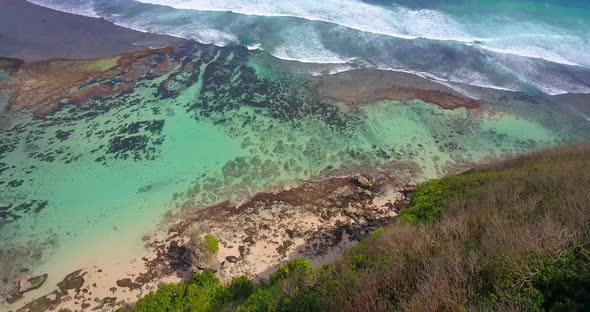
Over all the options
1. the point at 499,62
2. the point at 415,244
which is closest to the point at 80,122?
the point at 415,244

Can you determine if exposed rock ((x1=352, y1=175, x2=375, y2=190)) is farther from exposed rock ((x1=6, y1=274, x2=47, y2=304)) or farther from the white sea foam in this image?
the white sea foam

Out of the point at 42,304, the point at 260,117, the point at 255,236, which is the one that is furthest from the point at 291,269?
the point at 260,117

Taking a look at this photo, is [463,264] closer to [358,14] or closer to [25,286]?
[25,286]

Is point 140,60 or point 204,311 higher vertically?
point 140,60

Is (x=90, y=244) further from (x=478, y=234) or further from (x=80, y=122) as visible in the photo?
(x=478, y=234)

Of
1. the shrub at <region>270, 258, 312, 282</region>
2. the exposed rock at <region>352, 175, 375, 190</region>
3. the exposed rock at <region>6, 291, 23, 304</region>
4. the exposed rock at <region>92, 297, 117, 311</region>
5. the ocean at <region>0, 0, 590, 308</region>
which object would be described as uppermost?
the ocean at <region>0, 0, 590, 308</region>

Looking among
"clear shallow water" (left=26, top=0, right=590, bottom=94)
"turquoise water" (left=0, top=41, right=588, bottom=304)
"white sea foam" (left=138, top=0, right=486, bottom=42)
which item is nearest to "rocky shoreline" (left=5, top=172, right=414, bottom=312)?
"turquoise water" (left=0, top=41, right=588, bottom=304)

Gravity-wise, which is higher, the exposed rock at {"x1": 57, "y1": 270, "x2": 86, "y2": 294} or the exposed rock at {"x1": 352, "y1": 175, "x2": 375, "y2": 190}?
the exposed rock at {"x1": 352, "y1": 175, "x2": 375, "y2": 190}
